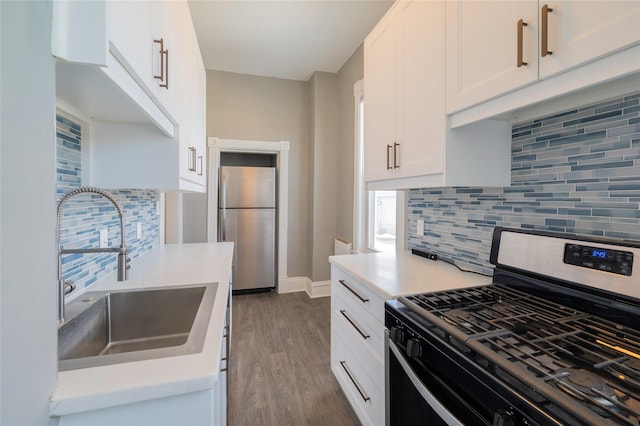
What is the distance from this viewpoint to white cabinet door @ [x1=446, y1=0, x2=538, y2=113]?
0.92 m

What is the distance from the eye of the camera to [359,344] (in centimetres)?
147

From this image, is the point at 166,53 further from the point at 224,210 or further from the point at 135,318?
the point at 224,210

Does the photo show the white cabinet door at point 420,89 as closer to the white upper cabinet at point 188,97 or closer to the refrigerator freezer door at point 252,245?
the white upper cabinet at point 188,97

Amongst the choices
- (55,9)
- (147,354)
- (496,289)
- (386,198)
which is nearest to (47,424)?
(147,354)

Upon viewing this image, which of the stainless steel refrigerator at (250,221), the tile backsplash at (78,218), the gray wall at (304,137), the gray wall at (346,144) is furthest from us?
the stainless steel refrigerator at (250,221)

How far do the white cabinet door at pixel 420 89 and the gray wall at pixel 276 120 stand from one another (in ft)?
7.81

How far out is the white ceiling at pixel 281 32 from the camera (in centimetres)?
243

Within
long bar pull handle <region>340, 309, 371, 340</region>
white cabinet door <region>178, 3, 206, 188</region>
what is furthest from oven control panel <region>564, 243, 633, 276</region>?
white cabinet door <region>178, 3, 206, 188</region>

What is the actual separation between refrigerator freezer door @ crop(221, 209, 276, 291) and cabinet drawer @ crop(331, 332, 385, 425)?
7.06 ft

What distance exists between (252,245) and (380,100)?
2.58 metres

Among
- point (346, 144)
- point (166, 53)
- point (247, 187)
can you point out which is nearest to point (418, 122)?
point (166, 53)

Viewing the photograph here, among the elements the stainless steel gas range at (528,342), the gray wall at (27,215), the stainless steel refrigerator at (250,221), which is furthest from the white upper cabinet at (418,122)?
the stainless steel refrigerator at (250,221)

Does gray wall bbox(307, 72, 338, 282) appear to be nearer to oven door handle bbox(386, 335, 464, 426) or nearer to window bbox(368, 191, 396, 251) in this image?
window bbox(368, 191, 396, 251)

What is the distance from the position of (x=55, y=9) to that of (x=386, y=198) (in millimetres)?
2571
